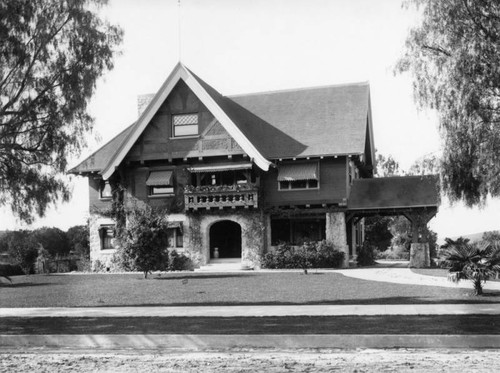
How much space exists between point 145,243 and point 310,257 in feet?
31.7

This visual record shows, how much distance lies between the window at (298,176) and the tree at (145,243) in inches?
353

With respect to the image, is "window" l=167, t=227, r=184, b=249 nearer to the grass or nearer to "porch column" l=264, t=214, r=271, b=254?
"porch column" l=264, t=214, r=271, b=254

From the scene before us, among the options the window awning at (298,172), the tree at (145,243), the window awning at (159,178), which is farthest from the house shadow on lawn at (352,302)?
the window awning at (159,178)

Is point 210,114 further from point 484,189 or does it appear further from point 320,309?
point 320,309

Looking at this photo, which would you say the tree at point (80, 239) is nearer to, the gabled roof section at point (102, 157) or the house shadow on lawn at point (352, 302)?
the gabled roof section at point (102, 157)

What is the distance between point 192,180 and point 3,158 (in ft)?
67.5

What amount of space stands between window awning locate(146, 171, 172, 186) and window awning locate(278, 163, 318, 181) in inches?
243

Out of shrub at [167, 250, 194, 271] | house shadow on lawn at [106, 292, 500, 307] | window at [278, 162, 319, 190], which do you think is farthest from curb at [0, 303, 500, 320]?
window at [278, 162, 319, 190]

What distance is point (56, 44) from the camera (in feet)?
51.5

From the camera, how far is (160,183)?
3541 centimetres

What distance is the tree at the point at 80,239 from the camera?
42688mm

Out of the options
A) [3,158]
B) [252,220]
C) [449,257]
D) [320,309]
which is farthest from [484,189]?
[252,220]

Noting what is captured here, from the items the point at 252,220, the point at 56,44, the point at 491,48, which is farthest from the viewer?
the point at 252,220

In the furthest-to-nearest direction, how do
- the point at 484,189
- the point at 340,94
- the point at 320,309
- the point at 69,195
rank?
1. the point at 340,94
2. the point at 484,189
3. the point at 69,195
4. the point at 320,309
